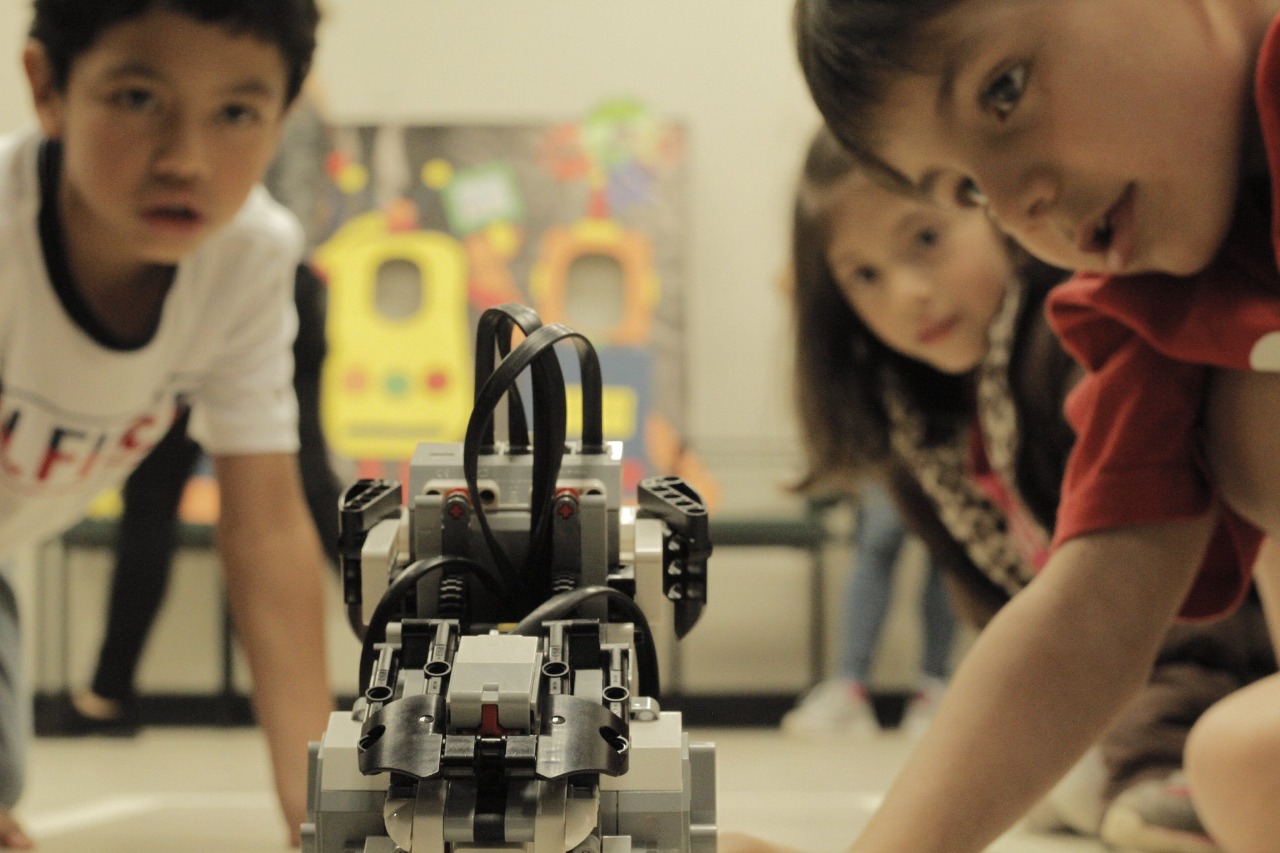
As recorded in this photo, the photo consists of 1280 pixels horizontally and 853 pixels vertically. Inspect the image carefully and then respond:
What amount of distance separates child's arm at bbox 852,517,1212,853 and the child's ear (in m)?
0.77

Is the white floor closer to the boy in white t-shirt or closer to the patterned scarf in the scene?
the boy in white t-shirt

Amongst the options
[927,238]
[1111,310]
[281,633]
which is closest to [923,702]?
[927,238]

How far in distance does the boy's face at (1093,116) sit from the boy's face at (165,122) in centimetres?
53

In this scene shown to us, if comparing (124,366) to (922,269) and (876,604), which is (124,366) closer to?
(922,269)

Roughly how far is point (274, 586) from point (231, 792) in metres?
0.49

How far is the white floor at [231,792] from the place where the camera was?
1.09 meters

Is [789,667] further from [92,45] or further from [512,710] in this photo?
[512,710]

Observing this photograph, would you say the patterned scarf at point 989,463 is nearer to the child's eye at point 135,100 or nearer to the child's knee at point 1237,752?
the child's knee at point 1237,752

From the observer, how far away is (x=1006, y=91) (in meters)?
0.55

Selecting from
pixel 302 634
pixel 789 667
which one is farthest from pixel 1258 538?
pixel 789 667

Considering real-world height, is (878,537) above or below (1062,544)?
below

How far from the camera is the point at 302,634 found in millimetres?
1091

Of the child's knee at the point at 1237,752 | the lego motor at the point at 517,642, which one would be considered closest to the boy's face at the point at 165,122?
the lego motor at the point at 517,642

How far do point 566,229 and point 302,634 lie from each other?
1.86 m
